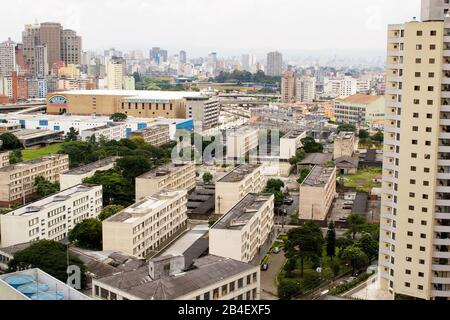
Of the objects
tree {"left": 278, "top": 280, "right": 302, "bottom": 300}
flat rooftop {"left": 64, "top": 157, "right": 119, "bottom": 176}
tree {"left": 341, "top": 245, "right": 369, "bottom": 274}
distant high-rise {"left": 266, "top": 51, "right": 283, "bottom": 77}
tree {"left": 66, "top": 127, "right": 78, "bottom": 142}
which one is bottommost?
tree {"left": 278, "top": 280, "right": 302, "bottom": 300}

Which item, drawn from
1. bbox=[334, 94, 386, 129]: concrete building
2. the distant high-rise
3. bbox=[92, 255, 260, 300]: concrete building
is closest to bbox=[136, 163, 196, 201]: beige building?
bbox=[92, 255, 260, 300]: concrete building

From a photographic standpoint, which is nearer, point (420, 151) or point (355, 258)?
point (420, 151)

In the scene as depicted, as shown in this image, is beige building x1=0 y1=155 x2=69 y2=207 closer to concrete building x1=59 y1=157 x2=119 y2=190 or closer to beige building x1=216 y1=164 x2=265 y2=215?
concrete building x1=59 y1=157 x2=119 y2=190

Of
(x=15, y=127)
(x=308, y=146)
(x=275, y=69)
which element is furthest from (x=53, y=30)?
(x=308, y=146)

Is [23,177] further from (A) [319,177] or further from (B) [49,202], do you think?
(A) [319,177]

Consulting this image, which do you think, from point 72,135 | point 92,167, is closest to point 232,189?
point 92,167


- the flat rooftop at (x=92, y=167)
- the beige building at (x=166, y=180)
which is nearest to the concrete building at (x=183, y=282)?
the beige building at (x=166, y=180)
